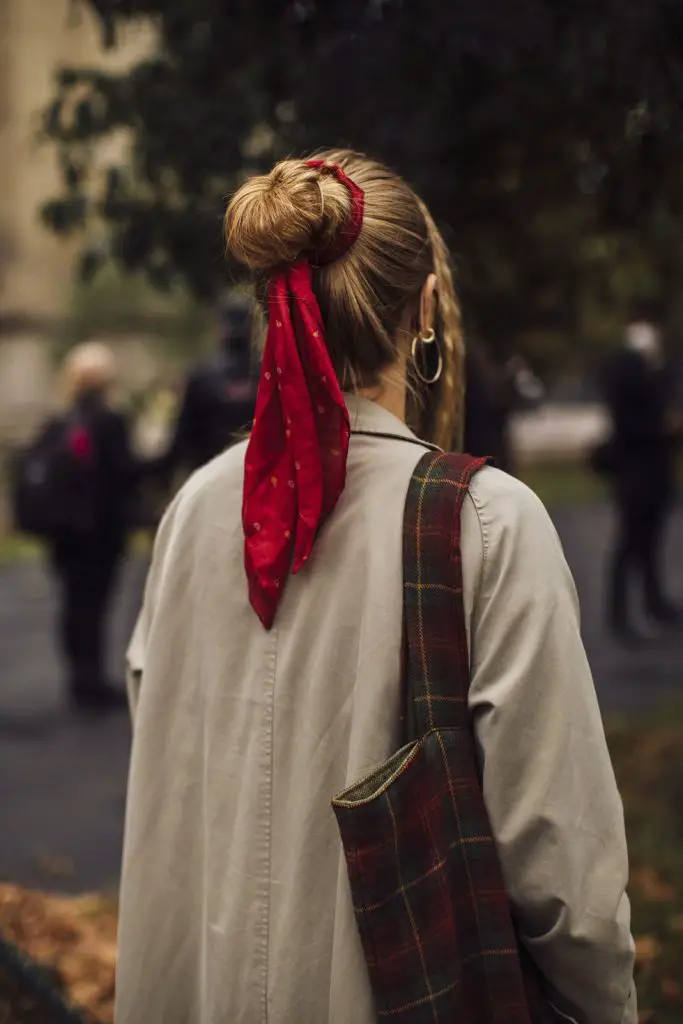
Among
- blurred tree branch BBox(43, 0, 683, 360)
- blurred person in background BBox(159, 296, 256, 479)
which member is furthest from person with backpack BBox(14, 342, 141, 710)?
blurred tree branch BBox(43, 0, 683, 360)

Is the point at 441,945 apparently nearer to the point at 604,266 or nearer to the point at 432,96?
the point at 432,96

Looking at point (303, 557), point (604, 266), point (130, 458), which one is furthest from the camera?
point (130, 458)

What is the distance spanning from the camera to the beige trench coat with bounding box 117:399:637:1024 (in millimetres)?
1703

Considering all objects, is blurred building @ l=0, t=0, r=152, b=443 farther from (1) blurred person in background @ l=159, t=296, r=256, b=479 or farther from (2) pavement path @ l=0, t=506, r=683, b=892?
(1) blurred person in background @ l=159, t=296, r=256, b=479

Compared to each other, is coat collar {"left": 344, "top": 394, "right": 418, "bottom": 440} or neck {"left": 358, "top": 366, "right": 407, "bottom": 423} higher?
neck {"left": 358, "top": 366, "right": 407, "bottom": 423}

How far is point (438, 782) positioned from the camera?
1707mm

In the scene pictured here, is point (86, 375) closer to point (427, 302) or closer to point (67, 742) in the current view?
Answer: point (67, 742)

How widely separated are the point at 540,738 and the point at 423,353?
1.83ft

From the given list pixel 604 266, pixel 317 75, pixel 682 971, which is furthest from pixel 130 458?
pixel 682 971

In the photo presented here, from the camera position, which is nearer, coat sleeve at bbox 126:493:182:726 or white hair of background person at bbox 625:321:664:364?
coat sleeve at bbox 126:493:182:726

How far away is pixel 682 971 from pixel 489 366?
3.18m

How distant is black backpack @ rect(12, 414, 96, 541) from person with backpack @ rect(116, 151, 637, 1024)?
5082 millimetres

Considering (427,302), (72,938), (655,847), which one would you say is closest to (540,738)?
→ (427,302)

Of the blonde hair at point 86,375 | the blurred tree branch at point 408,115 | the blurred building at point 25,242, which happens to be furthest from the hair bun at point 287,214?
the blurred building at point 25,242
